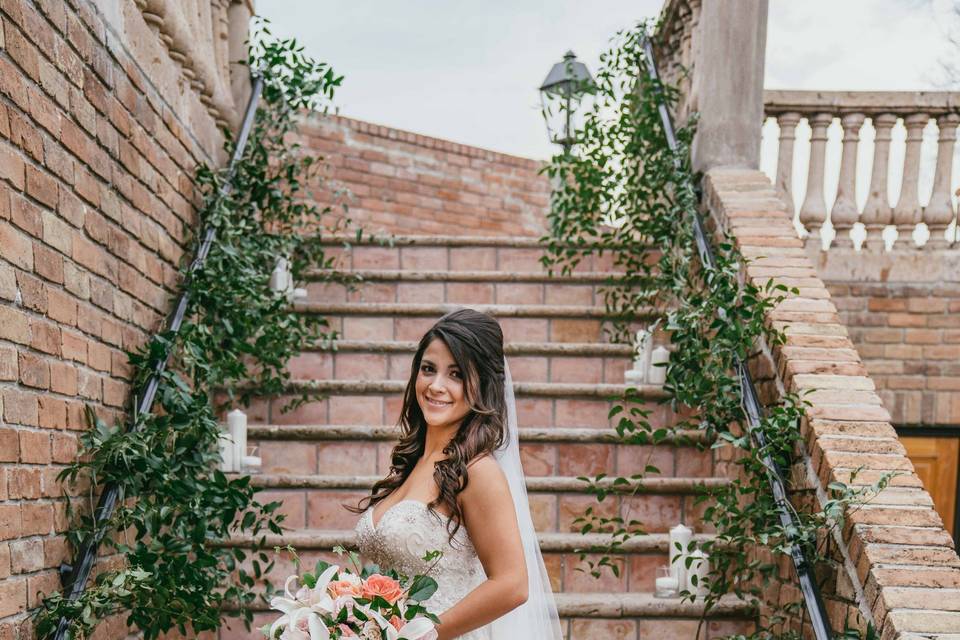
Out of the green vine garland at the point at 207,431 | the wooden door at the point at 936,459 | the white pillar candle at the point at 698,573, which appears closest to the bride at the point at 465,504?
the green vine garland at the point at 207,431

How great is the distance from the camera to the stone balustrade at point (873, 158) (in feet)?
16.1

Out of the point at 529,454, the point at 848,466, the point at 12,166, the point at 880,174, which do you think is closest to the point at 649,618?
the point at 529,454

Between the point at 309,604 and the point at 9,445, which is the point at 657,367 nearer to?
the point at 309,604

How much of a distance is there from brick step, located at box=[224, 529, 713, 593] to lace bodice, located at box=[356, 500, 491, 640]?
4.32 ft

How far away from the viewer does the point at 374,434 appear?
3.93m

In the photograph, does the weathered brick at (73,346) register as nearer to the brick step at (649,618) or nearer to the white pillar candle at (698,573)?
the brick step at (649,618)

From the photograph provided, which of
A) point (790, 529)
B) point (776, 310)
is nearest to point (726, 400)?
point (776, 310)

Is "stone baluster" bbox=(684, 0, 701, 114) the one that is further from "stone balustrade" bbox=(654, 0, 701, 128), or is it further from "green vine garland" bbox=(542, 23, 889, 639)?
"green vine garland" bbox=(542, 23, 889, 639)

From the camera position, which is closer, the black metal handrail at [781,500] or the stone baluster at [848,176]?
the black metal handrail at [781,500]

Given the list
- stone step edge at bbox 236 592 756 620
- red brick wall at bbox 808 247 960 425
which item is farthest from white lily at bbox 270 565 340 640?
red brick wall at bbox 808 247 960 425

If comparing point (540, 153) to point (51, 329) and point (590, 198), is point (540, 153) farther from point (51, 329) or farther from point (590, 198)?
point (51, 329)

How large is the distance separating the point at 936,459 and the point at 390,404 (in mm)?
3209

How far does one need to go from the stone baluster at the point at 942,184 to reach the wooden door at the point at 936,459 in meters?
1.15

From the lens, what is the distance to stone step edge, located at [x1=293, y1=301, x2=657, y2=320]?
185 inches
